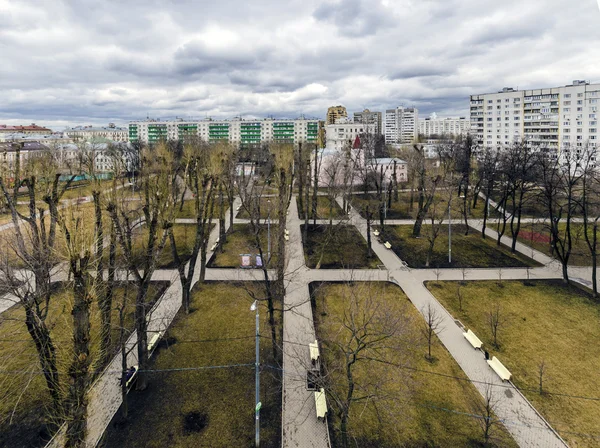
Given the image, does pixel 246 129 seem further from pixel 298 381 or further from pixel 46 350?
pixel 46 350

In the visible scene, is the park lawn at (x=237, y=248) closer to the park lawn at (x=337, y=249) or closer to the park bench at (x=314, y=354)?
the park lawn at (x=337, y=249)

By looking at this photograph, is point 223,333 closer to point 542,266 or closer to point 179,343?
point 179,343

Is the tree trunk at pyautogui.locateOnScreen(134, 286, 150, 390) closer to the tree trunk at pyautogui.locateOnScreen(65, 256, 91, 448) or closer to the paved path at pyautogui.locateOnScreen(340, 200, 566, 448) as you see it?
the tree trunk at pyautogui.locateOnScreen(65, 256, 91, 448)

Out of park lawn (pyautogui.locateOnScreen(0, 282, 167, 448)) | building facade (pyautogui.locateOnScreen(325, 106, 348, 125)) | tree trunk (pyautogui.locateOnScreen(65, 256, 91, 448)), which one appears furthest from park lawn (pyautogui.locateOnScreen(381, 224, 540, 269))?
building facade (pyautogui.locateOnScreen(325, 106, 348, 125))

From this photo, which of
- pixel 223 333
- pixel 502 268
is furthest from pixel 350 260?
pixel 223 333

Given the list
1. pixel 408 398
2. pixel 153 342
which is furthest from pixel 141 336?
pixel 408 398
